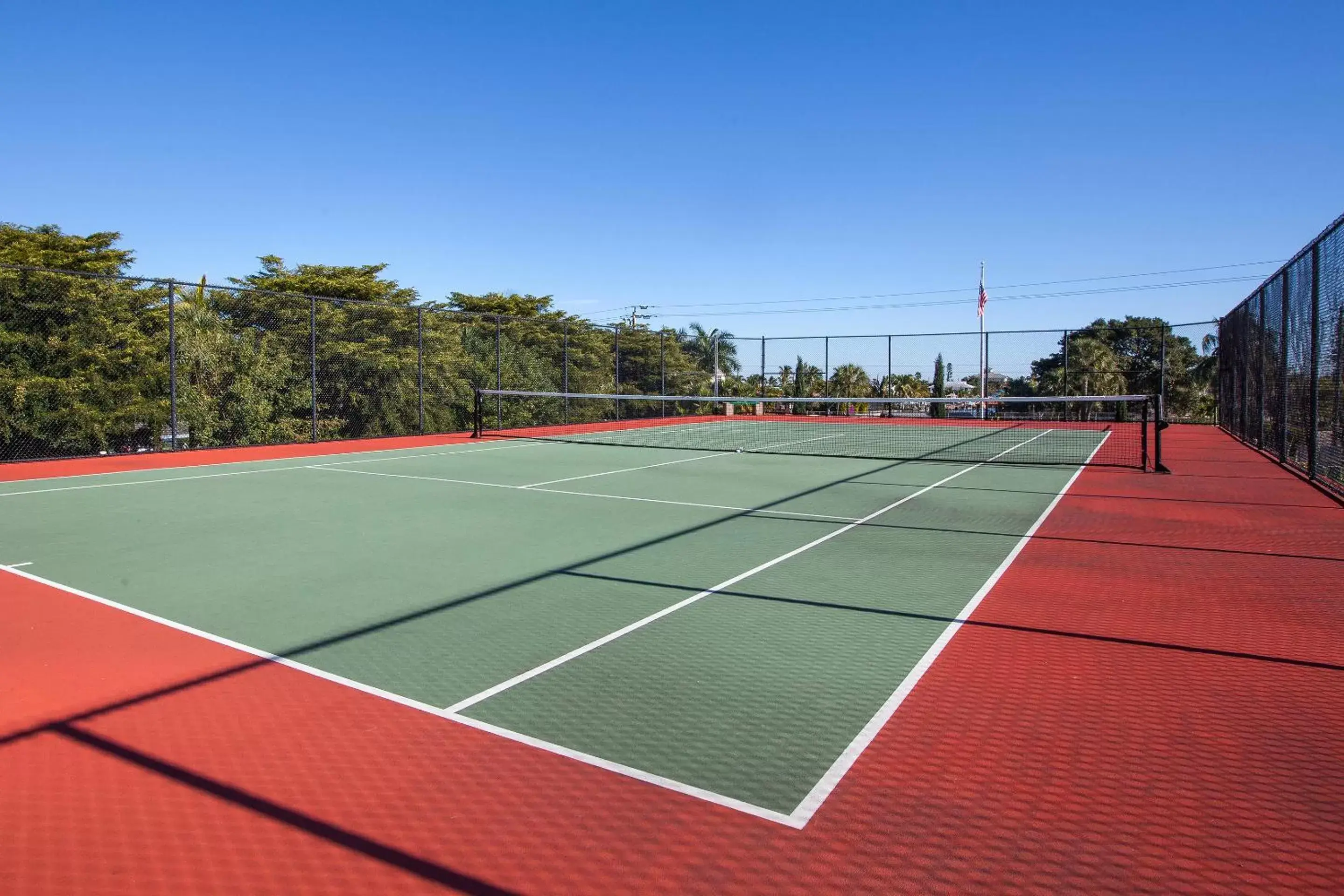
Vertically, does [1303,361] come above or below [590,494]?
above

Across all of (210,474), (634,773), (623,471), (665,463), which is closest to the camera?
(634,773)

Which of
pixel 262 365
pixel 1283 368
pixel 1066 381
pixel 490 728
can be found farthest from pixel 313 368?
pixel 1066 381

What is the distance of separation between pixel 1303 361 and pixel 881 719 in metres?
11.0

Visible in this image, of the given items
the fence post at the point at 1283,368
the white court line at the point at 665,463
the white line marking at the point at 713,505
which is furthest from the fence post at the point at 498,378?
the fence post at the point at 1283,368

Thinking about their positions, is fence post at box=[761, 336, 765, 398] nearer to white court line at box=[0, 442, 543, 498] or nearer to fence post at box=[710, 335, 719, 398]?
fence post at box=[710, 335, 719, 398]

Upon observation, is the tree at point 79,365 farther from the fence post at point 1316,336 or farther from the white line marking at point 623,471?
the fence post at point 1316,336

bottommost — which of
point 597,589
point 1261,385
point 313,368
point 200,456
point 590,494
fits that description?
point 597,589

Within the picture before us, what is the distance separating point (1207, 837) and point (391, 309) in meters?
24.4

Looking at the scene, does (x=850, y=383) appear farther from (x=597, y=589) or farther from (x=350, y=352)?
(x=597, y=589)

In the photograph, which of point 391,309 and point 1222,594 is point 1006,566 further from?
point 391,309

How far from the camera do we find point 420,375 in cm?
2122

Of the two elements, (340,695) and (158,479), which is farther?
(158,479)

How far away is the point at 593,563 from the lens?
690 centimetres

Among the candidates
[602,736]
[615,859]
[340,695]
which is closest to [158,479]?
[340,695]
